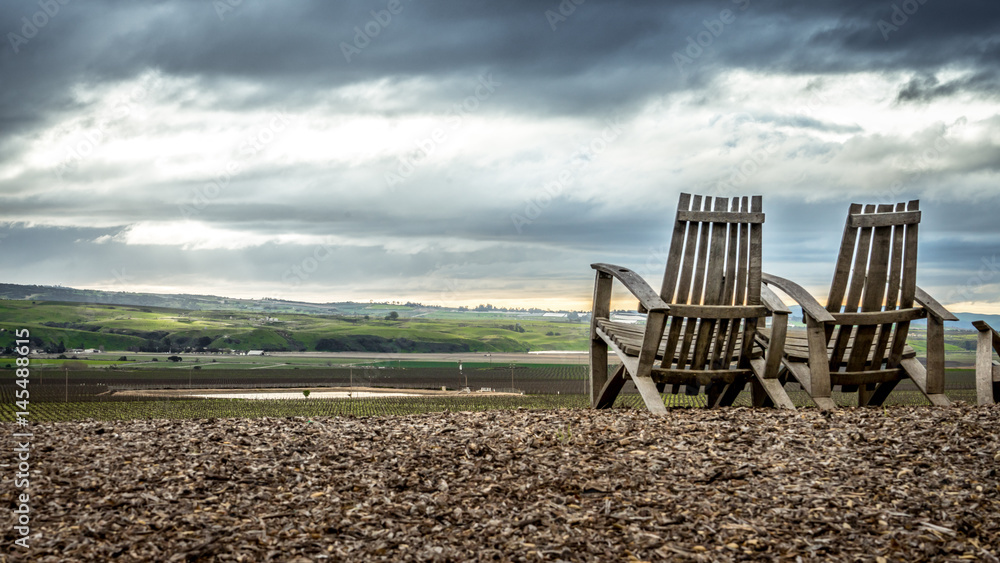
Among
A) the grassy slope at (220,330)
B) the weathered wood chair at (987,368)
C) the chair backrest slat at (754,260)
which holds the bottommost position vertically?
the grassy slope at (220,330)

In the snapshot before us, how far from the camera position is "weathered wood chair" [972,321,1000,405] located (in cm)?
812

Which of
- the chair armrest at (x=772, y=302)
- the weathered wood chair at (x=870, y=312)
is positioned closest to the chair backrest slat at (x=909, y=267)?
the weathered wood chair at (x=870, y=312)

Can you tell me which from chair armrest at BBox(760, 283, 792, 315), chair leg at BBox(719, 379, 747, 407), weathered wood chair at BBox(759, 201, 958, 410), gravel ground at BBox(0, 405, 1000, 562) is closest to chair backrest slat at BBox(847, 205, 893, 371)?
weathered wood chair at BBox(759, 201, 958, 410)

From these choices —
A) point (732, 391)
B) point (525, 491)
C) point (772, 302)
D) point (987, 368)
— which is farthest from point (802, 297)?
point (525, 491)

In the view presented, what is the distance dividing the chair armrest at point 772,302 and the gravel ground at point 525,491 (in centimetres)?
143

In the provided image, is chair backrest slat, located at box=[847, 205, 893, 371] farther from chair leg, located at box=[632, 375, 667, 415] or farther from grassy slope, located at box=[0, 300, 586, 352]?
grassy slope, located at box=[0, 300, 586, 352]

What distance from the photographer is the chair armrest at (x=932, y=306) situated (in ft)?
26.6

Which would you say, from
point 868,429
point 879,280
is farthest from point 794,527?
point 879,280

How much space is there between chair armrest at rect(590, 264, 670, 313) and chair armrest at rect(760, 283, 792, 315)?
3.95 feet

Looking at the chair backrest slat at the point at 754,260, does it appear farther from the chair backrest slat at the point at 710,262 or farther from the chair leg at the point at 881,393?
the chair leg at the point at 881,393

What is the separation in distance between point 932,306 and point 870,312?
0.79 meters

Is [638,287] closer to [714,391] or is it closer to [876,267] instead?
[714,391]

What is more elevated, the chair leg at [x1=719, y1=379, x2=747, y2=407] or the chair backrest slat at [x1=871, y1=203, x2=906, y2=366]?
the chair backrest slat at [x1=871, y1=203, x2=906, y2=366]

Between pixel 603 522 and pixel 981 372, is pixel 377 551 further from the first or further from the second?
pixel 981 372
